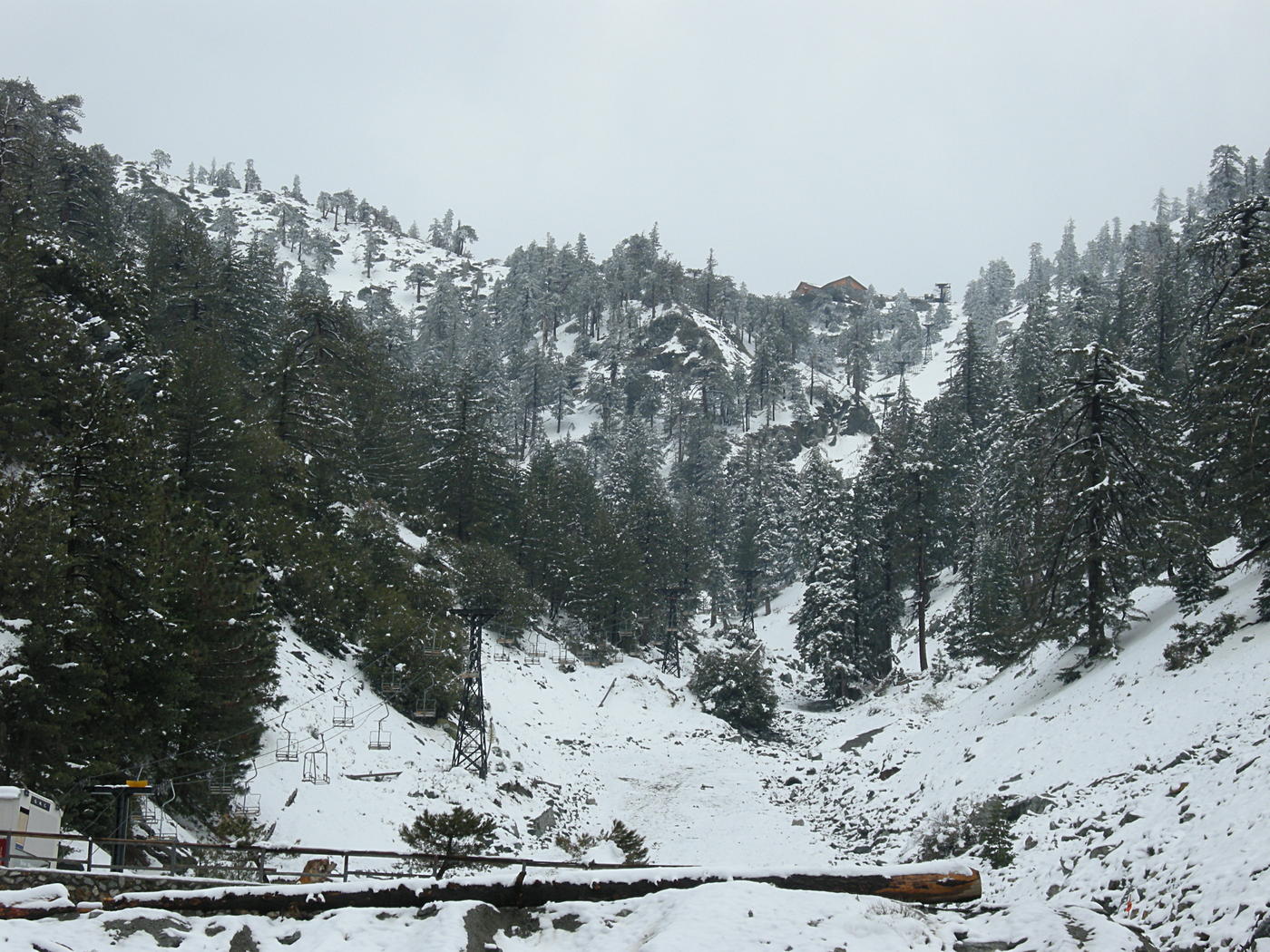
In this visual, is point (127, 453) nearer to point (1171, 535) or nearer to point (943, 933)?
point (943, 933)

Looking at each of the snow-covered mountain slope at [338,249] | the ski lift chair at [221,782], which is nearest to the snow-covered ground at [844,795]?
the ski lift chair at [221,782]

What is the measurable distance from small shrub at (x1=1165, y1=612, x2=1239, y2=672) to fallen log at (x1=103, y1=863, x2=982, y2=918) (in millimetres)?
15640

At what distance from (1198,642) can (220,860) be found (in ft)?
78.1

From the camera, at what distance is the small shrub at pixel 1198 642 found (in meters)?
20.6

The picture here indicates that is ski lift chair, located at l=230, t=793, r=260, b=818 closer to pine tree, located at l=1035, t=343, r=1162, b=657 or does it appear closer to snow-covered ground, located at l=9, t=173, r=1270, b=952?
snow-covered ground, located at l=9, t=173, r=1270, b=952

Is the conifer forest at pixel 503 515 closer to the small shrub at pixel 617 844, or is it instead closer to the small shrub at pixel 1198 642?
the small shrub at pixel 1198 642

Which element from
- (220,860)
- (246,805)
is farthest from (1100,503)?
(246,805)

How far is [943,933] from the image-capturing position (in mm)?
7844

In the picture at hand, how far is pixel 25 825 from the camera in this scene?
11945 millimetres

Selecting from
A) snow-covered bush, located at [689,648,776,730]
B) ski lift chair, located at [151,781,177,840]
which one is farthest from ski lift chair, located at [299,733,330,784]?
snow-covered bush, located at [689,648,776,730]

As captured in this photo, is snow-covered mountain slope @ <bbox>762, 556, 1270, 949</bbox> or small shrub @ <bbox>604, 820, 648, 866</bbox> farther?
small shrub @ <bbox>604, 820, 648, 866</bbox>

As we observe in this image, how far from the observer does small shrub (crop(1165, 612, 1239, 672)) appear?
2058 cm

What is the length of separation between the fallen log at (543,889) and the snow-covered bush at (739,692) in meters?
39.0

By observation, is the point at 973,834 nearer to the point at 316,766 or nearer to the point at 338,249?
the point at 316,766
